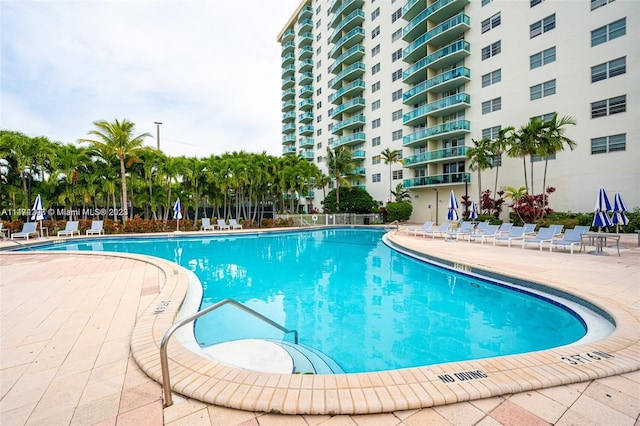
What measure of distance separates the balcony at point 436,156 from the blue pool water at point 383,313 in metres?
18.0

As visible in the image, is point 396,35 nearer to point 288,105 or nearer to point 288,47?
point 288,105

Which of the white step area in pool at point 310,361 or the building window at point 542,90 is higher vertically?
the building window at point 542,90

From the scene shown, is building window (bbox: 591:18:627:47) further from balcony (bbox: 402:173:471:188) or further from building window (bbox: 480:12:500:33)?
balcony (bbox: 402:173:471:188)

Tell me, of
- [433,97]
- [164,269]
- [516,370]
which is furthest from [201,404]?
[433,97]

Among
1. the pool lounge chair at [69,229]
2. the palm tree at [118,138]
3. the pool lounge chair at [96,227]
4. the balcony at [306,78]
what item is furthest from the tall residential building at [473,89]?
the pool lounge chair at [69,229]

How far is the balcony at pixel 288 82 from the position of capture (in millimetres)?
51844

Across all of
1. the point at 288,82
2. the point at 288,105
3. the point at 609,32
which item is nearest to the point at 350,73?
the point at 288,105

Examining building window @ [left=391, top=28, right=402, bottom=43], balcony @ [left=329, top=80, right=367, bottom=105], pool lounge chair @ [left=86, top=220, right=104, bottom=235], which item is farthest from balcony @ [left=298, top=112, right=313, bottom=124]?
pool lounge chair @ [left=86, top=220, right=104, bottom=235]

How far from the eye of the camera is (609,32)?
17641mm

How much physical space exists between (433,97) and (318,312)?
28.0 m

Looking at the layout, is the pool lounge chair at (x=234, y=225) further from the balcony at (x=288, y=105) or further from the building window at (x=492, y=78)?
the balcony at (x=288, y=105)

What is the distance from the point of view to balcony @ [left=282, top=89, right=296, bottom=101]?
5194cm

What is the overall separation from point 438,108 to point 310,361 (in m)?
27.8

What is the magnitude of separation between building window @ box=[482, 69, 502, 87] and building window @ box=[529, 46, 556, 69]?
2250mm
